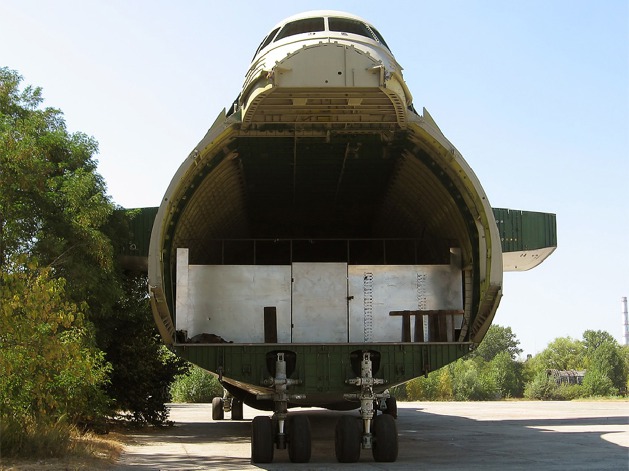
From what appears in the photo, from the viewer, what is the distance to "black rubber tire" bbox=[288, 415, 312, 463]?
1054 cm

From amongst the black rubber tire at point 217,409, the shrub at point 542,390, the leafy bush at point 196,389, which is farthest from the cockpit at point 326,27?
the shrub at point 542,390

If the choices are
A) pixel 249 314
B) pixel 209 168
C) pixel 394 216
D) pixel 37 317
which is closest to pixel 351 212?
pixel 394 216

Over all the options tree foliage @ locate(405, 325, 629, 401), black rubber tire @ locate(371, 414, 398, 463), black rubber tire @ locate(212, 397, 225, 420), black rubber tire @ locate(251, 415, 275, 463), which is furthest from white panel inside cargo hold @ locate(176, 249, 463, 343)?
tree foliage @ locate(405, 325, 629, 401)

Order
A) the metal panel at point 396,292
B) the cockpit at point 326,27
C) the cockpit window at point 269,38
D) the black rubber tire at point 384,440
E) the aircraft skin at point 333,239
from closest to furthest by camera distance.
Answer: the black rubber tire at point 384,440, the aircraft skin at point 333,239, the cockpit at point 326,27, the cockpit window at point 269,38, the metal panel at point 396,292

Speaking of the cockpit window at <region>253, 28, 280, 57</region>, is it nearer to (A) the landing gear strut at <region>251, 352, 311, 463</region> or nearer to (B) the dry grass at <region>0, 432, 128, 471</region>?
(A) the landing gear strut at <region>251, 352, 311, 463</region>

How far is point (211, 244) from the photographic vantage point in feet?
53.6

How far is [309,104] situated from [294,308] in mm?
4197

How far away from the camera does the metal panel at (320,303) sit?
1378 centimetres

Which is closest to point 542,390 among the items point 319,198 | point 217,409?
point 217,409

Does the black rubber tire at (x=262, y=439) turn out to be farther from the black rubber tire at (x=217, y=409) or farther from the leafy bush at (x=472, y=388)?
the leafy bush at (x=472, y=388)

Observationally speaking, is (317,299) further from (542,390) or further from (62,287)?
(542,390)

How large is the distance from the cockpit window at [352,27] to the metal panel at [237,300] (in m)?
4.38

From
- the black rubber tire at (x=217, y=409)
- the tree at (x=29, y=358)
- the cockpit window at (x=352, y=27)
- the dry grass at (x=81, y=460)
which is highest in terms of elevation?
the cockpit window at (x=352, y=27)

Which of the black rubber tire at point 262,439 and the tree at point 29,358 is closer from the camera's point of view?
the tree at point 29,358
